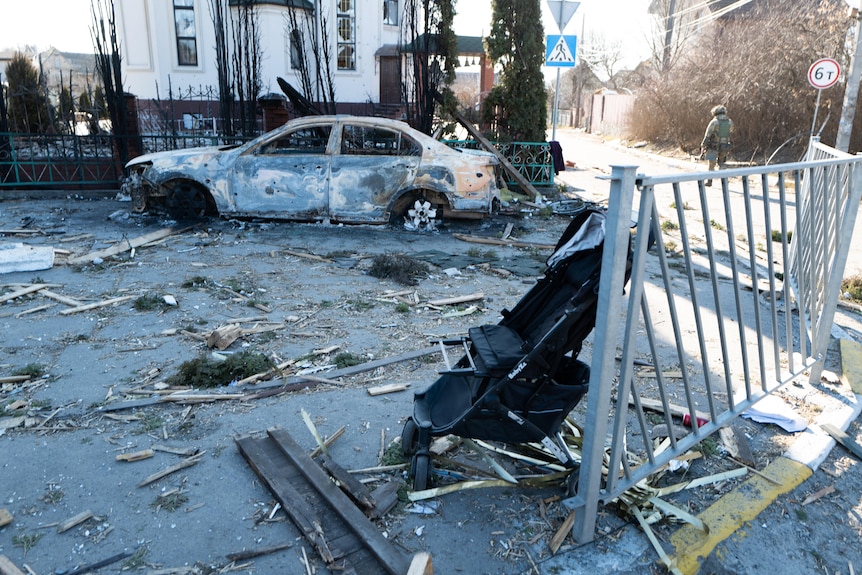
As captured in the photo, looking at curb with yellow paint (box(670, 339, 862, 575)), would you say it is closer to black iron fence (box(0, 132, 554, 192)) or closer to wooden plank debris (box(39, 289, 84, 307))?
wooden plank debris (box(39, 289, 84, 307))

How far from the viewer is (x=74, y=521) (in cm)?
295

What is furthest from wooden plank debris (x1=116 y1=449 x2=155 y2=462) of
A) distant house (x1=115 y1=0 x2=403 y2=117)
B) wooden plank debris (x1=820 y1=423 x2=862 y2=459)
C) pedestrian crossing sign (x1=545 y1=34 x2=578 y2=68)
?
distant house (x1=115 y1=0 x2=403 y2=117)

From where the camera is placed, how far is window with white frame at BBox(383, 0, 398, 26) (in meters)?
23.7

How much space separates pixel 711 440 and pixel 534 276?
13.0 ft

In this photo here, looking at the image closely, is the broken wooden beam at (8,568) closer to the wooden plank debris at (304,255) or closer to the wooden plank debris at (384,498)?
the wooden plank debris at (384,498)

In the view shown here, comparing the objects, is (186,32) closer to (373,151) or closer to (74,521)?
(373,151)

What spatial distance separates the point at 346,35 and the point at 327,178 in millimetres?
14693

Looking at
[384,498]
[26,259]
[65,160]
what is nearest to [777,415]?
[384,498]

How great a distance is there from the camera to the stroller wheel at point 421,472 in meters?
3.23

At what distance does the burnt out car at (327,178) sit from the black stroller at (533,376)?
6121mm

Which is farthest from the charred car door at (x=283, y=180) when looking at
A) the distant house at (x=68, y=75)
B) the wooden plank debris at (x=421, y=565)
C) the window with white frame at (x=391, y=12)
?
the window with white frame at (x=391, y=12)

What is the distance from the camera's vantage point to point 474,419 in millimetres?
3154

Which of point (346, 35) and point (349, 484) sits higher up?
point (346, 35)

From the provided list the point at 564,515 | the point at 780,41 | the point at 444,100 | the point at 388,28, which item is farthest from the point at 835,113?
the point at 564,515
